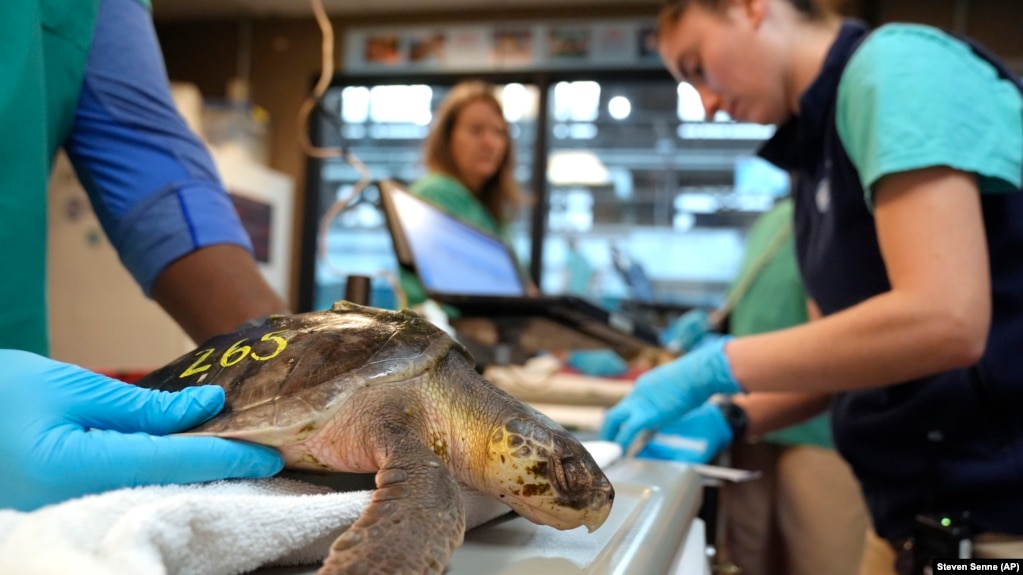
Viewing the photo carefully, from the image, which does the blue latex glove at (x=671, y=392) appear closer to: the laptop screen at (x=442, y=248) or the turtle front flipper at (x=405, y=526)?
the laptop screen at (x=442, y=248)

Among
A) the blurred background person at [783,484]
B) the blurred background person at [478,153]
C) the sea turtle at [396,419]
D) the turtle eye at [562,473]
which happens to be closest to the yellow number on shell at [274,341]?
the sea turtle at [396,419]

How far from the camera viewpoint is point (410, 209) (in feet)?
5.02

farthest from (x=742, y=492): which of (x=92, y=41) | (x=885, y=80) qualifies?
(x=92, y=41)

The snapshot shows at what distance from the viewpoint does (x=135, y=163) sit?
0.77m

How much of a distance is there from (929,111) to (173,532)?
32.9 inches

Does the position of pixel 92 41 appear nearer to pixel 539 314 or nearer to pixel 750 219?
pixel 539 314

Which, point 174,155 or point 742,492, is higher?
point 174,155

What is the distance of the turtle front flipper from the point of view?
1.11ft

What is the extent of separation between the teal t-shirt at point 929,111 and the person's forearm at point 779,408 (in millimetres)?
470

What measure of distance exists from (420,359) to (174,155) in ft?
1.51

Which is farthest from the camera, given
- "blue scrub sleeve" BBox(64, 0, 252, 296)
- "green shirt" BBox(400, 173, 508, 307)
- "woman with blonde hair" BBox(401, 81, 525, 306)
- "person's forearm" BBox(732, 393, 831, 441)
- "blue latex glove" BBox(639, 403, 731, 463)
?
"woman with blonde hair" BBox(401, 81, 525, 306)

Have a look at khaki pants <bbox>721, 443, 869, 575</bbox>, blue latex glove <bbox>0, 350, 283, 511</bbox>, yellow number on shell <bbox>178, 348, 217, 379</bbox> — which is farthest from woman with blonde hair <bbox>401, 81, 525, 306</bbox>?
blue latex glove <bbox>0, 350, 283, 511</bbox>

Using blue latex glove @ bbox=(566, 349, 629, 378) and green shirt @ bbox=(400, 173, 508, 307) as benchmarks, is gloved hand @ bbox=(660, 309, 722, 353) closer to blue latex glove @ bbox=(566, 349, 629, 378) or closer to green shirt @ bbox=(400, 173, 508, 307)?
blue latex glove @ bbox=(566, 349, 629, 378)

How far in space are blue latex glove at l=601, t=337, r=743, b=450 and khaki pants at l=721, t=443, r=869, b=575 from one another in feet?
2.47
